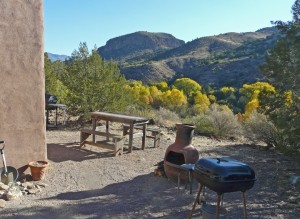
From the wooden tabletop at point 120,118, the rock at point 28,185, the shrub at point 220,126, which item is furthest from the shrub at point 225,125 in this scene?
the rock at point 28,185

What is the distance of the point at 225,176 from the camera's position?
3.90 metres

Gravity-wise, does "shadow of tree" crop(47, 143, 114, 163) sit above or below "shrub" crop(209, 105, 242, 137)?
below

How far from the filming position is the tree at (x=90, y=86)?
12703 millimetres

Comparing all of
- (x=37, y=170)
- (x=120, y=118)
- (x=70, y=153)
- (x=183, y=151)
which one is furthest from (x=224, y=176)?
(x=70, y=153)

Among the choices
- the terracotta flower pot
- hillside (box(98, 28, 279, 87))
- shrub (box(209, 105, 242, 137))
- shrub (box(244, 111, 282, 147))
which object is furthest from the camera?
hillside (box(98, 28, 279, 87))

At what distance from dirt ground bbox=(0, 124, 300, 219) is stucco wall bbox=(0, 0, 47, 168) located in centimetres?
85

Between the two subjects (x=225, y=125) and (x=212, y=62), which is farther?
(x=212, y=62)

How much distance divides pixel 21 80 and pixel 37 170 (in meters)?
1.67

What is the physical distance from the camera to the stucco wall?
6.04m

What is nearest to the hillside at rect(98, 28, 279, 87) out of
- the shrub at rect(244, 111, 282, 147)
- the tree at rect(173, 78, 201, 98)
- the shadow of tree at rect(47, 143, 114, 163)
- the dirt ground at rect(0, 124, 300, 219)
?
the tree at rect(173, 78, 201, 98)

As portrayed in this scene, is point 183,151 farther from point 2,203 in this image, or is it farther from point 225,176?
point 2,203

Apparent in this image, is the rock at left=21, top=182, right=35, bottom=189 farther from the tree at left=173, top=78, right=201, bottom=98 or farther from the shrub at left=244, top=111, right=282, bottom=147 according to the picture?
the tree at left=173, top=78, right=201, bottom=98

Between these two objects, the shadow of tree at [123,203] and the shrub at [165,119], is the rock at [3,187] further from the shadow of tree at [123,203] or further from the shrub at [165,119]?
the shrub at [165,119]

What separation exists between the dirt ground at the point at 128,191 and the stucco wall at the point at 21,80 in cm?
85
